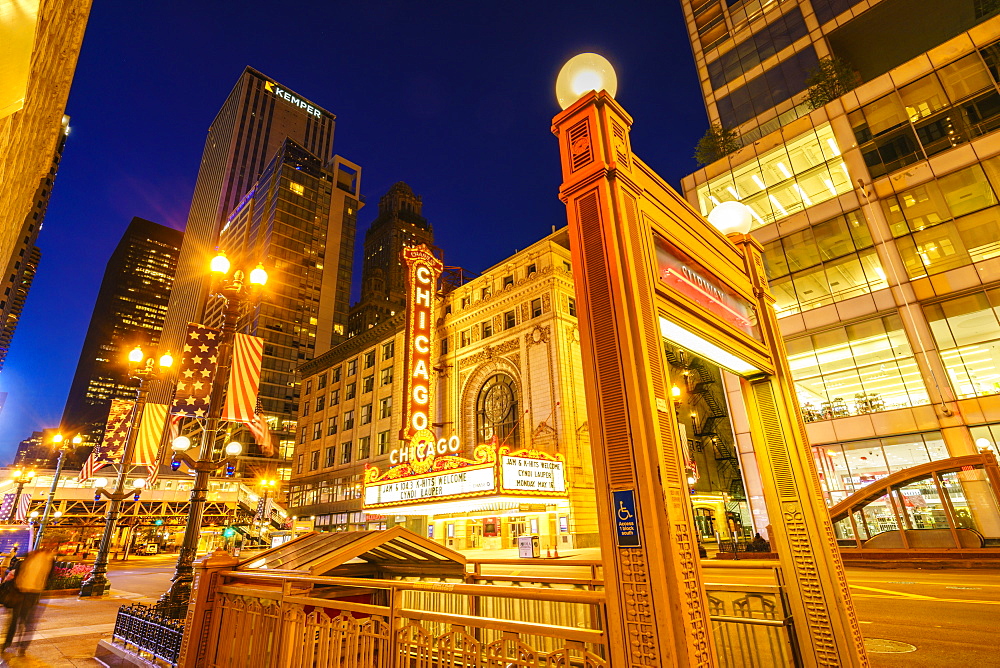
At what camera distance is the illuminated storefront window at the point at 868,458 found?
21.9 metres

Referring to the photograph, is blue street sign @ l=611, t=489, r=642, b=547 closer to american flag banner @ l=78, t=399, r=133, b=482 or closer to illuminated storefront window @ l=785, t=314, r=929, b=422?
american flag banner @ l=78, t=399, r=133, b=482

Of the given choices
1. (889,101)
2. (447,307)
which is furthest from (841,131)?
(447,307)

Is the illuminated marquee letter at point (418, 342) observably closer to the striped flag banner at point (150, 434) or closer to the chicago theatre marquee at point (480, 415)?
the chicago theatre marquee at point (480, 415)

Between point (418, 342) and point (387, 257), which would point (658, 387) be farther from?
point (387, 257)

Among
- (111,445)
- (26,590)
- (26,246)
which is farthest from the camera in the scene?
(26,246)

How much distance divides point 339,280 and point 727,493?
93161mm

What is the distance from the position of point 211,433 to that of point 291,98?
620 ft

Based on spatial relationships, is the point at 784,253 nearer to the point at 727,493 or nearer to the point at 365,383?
the point at 727,493

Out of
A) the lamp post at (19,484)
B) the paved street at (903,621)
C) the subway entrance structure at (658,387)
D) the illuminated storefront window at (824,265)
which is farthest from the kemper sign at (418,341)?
the subway entrance structure at (658,387)

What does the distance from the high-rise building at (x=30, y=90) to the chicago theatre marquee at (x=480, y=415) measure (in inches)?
871

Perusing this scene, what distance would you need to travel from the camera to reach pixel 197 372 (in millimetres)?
12172

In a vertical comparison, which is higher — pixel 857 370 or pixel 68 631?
pixel 857 370

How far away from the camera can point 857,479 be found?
75.6 feet

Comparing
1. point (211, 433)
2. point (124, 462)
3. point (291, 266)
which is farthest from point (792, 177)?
point (291, 266)
